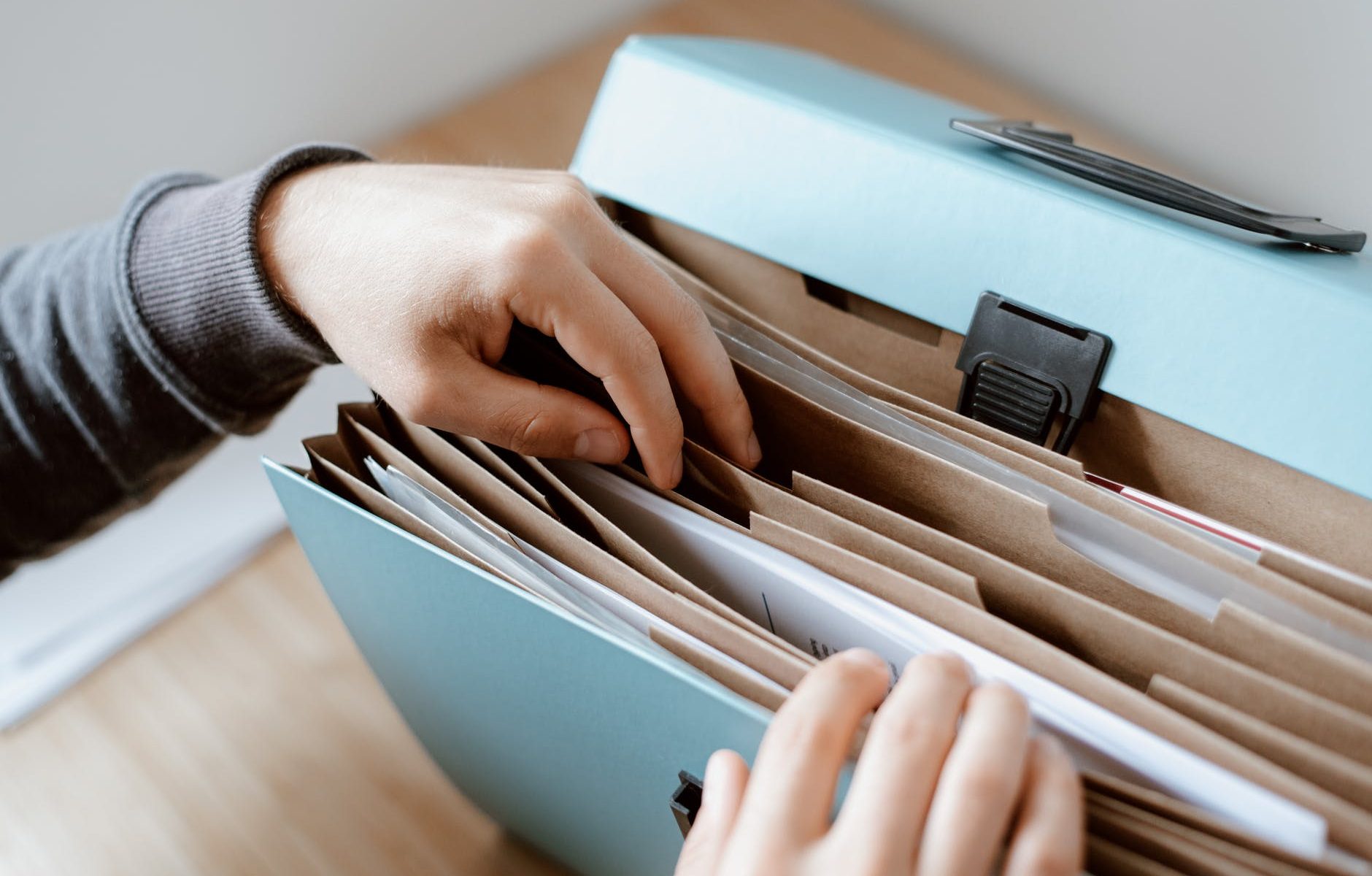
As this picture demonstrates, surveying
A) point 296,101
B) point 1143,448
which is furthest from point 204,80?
point 1143,448

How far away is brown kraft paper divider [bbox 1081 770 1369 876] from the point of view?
278 mm

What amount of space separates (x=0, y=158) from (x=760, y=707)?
2.23ft

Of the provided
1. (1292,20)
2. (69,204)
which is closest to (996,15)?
(1292,20)

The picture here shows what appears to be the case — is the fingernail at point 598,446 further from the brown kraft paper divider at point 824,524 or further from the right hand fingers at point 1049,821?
the right hand fingers at point 1049,821

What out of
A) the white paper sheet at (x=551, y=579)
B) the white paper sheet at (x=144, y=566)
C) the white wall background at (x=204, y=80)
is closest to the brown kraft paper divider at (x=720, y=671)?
the white paper sheet at (x=551, y=579)

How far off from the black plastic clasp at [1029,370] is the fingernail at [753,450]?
0.33ft

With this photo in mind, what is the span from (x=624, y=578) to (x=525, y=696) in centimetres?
9

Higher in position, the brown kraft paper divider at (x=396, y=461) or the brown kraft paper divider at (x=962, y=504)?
the brown kraft paper divider at (x=962, y=504)

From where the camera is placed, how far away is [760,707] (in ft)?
1.08

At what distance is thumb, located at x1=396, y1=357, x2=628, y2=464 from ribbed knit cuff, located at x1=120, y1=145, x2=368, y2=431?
0.13 meters

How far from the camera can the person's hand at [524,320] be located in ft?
1.36

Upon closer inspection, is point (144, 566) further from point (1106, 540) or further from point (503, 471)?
point (1106, 540)

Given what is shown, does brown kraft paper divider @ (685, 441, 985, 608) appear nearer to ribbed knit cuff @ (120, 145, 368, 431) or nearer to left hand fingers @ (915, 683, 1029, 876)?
Result: left hand fingers @ (915, 683, 1029, 876)

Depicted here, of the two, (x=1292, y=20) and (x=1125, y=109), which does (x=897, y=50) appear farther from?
(x=1292, y=20)
